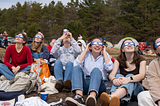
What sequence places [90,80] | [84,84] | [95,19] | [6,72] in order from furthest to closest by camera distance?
1. [95,19]
2. [6,72]
3. [84,84]
4. [90,80]

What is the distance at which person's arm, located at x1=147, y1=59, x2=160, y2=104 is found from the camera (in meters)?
→ 1.91

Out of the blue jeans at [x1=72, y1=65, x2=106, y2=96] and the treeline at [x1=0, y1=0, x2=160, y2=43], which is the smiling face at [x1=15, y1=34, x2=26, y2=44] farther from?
the treeline at [x1=0, y1=0, x2=160, y2=43]

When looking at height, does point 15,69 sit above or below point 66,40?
below

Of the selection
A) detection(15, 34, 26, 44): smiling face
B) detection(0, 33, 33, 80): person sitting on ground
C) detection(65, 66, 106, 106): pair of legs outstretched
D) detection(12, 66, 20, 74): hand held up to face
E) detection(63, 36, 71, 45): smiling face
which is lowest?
detection(65, 66, 106, 106): pair of legs outstretched

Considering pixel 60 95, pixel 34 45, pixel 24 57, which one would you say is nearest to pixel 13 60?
pixel 24 57

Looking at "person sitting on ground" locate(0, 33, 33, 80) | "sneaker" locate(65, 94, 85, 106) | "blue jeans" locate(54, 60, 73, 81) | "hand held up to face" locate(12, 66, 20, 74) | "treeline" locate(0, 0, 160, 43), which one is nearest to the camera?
"sneaker" locate(65, 94, 85, 106)

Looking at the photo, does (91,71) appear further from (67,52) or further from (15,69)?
(15,69)

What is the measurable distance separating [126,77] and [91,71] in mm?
595

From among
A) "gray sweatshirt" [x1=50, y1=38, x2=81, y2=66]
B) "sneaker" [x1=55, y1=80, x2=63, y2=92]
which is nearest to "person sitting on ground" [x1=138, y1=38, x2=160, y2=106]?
"sneaker" [x1=55, y1=80, x2=63, y2=92]

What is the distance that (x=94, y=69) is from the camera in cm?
250

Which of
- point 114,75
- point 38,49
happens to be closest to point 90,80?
point 114,75

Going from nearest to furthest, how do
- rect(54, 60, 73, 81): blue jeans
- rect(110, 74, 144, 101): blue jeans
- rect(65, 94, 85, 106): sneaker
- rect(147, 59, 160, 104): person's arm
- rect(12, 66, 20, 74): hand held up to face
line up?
rect(147, 59, 160, 104): person's arm → rect(65, 94, 85, 106): sneaker → rect(110, 74, 144, 101): blue jeans → rect(54, 60, 73, 81): blue jeans → rect(12, 66, 20, 74): hand held up to face

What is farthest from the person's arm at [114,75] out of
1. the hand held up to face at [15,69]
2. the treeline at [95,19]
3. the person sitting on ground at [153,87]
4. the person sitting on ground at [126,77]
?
the treeline at [95,19]

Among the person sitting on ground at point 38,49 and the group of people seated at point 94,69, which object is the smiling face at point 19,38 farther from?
the person sitting on ground at point 38,49
